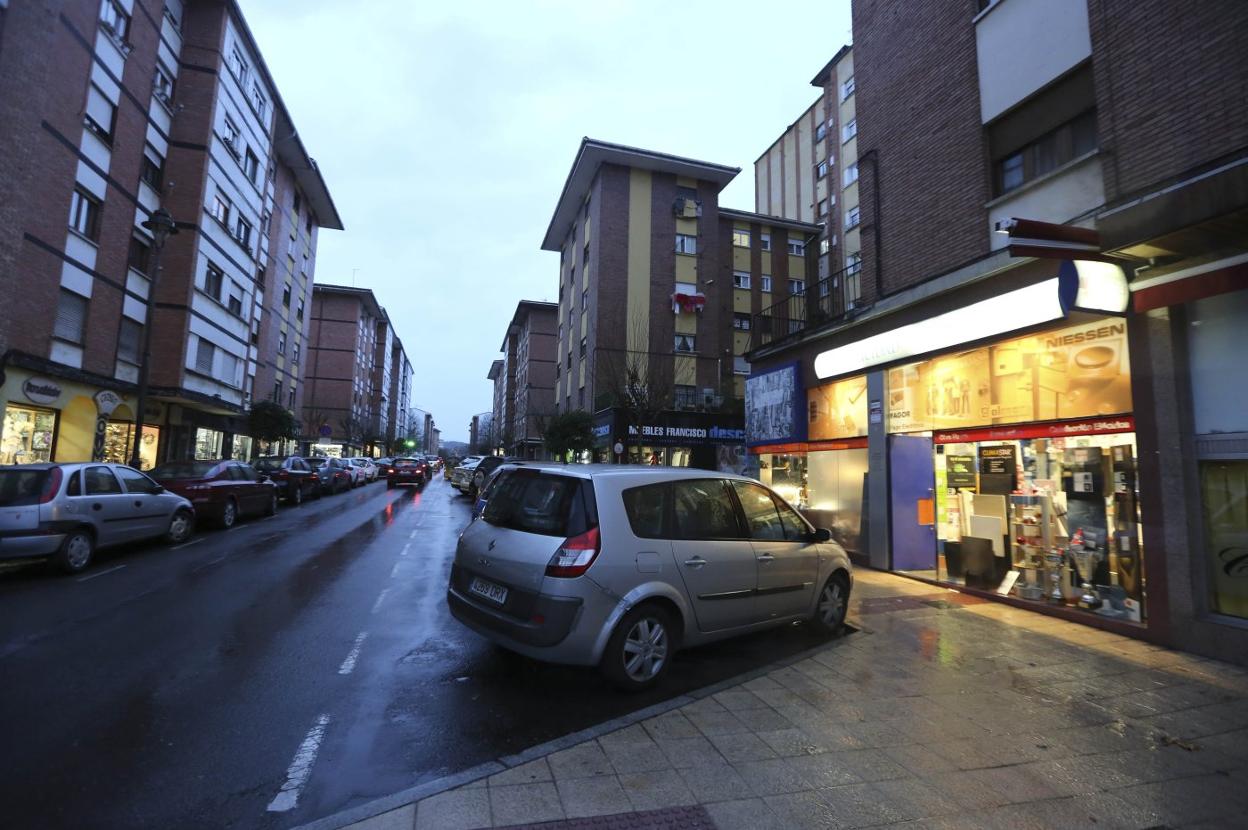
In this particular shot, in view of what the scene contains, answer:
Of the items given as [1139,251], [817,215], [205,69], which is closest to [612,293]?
[817,215]

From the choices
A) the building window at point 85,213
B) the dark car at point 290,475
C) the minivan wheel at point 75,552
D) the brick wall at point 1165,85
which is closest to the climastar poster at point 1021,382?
the brick wall at point 1165,85

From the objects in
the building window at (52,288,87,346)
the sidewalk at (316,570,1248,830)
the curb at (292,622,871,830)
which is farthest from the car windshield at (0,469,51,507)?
the building window at (52,288,87,346)

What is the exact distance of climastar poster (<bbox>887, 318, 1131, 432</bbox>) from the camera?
6.57 meters

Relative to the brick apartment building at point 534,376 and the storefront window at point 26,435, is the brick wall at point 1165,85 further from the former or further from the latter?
the brick apartment building at point 534,376

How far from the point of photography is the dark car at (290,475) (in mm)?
18847

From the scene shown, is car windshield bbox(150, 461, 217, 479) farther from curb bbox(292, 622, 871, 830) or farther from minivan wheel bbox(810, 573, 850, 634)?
minivan wheel bbox(810, 573, 850, 634)

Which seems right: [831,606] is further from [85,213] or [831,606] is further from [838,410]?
[85,213]

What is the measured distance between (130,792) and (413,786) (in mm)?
1342

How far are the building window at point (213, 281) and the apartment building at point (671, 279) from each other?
1632cm

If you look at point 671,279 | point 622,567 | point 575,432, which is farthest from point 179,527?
point 671,279

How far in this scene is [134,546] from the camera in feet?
34.3

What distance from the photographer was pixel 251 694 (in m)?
4.18

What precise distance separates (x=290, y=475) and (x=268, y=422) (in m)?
10.4

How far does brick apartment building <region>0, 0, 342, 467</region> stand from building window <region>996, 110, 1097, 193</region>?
17597 millimetres
